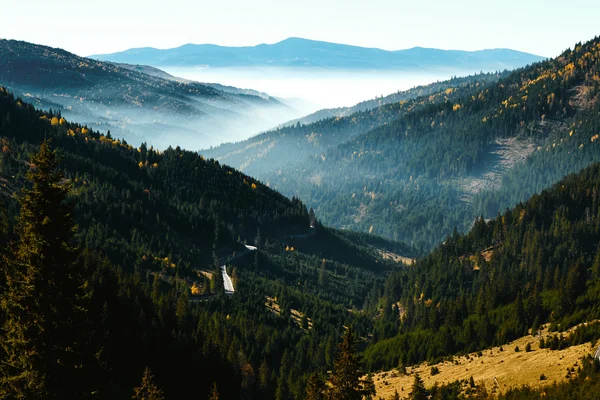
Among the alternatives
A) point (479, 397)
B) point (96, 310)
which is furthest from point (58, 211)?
point (479, 397)

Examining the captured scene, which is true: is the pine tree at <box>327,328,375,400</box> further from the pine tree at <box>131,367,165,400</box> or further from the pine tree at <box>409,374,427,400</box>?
the pine tree at <box>409,374,427,400</box>

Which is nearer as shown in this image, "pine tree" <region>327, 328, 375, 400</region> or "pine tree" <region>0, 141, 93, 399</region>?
"pine tree" <region>0, 141, 93, 399</region>

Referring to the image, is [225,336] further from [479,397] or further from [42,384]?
[42,384]

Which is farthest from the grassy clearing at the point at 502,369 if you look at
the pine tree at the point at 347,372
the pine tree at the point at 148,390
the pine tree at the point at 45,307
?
the pine tree at the point at 45,307

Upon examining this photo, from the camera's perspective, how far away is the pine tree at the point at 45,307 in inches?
1297

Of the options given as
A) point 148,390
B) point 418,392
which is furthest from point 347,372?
point 418,392

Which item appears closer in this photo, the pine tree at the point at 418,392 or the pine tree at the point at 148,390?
the pine tree at the point at 148,390

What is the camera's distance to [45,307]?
33406mm

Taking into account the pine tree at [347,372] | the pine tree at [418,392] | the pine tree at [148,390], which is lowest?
the pine tree at [418,392]

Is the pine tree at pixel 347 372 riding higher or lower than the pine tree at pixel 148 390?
higher

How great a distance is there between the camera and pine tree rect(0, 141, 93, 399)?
108 ft

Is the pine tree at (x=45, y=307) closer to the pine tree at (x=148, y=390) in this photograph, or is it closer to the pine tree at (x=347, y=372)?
the pine tree at (x=148, y=390)

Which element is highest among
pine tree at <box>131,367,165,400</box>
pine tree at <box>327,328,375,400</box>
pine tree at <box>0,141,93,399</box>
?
pine tree at <box>0,141,93,399</box>

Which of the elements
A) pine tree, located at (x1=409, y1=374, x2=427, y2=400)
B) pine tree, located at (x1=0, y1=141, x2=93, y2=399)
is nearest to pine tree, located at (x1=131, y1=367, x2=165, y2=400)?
pine tree, located at (x1=0, y1=141, x2=93, y2=399)
